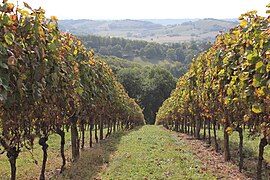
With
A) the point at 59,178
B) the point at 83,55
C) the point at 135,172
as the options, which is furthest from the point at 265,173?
the point at 83,55

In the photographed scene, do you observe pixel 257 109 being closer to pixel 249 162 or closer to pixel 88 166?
pixel 88 166

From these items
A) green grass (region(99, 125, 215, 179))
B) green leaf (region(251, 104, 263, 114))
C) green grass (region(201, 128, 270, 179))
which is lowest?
green grass (region(201, 128, 270, 179))

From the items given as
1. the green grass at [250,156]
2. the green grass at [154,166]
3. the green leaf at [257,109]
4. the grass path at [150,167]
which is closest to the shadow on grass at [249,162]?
the green grass at [250,156]

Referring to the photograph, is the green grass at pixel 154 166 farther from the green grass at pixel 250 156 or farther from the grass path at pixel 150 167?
the green grass at pixel 250 156

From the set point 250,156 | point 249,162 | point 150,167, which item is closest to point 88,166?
point 150,167

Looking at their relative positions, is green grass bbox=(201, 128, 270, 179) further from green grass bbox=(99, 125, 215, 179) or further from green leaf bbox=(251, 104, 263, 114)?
green leaf bbox=(251, 104, 263, 114)

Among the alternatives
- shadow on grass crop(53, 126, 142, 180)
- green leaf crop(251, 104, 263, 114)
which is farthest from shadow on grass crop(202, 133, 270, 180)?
green leaf crop(251, 104, 263, 114)

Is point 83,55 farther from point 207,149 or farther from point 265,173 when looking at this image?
point 207,149

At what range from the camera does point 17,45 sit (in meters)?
4.52

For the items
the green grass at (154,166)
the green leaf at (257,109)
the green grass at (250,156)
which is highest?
the green leaf at (257,109)

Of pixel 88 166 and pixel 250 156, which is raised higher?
pixel 88 166

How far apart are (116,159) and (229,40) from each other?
27.0ft

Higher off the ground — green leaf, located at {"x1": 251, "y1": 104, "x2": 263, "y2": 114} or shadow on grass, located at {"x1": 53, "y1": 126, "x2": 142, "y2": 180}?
green leaf, located at {"x1": 251, "y1": 104, "x2": 263, "y2": 114}

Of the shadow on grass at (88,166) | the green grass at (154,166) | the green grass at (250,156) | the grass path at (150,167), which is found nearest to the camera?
the green grass at (154,166)
